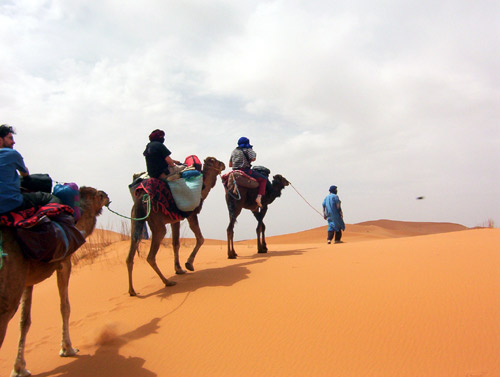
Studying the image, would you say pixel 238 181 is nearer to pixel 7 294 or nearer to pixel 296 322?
pixel 296 322

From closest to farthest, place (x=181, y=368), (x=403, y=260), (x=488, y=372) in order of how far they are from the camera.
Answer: (x=488, y=372), (x=181, y=368), (x=403, y=260)

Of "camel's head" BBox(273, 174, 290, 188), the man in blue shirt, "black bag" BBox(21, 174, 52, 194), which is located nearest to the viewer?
the man in blue shirt

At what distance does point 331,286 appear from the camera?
6.03 meters

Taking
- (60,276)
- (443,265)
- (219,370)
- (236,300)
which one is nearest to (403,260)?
(443,265)

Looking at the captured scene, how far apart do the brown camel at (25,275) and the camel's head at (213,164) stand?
3237 millimetres

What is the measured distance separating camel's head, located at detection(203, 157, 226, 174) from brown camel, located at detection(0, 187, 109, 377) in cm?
324

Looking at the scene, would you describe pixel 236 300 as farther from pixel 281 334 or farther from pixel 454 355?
pixel 454 355

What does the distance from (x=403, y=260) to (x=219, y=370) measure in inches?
177

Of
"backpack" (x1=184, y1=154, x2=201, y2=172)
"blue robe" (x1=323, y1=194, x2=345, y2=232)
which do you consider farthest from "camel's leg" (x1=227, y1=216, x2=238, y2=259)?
"blue robe" (x1=323, y1=194, x2=345, y2=232)

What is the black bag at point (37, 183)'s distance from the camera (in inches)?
178

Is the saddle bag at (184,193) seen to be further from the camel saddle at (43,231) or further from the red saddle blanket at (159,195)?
the camel saddle at (43,231)

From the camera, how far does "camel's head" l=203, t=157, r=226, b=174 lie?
8828mm

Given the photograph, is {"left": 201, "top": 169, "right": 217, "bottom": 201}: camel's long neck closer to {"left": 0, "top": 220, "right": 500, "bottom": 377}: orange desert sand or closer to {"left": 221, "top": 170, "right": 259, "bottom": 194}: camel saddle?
{"left": 221, "top": 170, "right": 259, "bottom": 194}: camel saddle

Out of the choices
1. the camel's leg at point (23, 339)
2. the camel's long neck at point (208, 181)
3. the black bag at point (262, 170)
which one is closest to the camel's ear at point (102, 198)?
the camel's leg at point (23, 339)
